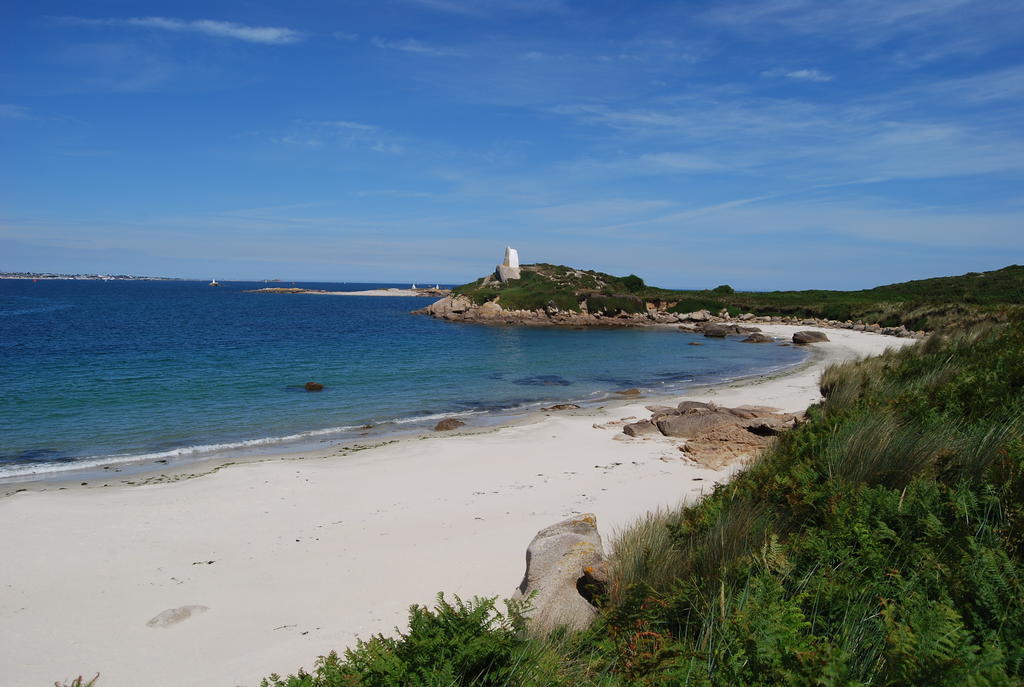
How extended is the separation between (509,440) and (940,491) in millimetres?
12635

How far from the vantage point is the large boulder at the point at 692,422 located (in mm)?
16328

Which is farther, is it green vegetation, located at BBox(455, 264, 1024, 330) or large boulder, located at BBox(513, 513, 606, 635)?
green vegetation, located at BBox(455, 264, 1024, 330)

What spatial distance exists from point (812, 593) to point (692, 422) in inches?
528

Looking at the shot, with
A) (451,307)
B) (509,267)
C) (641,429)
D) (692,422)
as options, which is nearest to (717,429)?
(692,422)

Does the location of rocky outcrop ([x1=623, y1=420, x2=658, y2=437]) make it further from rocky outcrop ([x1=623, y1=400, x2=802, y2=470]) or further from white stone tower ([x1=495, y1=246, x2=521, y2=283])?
white stone tower ([x1=495, y1=246, x2=521, y2=283])

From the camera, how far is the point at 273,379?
28.0 m

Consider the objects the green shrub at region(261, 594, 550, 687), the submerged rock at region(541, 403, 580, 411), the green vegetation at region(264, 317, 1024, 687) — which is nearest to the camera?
the green vegetation at region(264, 317, 1024, 687)

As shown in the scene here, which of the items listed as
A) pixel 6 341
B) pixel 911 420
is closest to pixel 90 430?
pixel 911 420

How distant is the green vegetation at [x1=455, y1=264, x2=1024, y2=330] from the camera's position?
59.2 meters

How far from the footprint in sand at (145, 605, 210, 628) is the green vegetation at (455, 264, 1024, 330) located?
60758 mm

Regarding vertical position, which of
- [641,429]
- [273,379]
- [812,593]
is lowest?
[273,379]

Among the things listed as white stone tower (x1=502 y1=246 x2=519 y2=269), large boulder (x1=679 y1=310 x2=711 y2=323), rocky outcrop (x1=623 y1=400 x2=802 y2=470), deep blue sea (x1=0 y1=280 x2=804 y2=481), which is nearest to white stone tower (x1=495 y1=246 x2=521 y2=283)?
white stone tower (x1=502 y1=246 x2=519 y2=269)

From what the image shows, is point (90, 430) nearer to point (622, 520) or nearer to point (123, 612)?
point (123, 612)

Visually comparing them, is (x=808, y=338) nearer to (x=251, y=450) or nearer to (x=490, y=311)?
(x=490, y=311)
